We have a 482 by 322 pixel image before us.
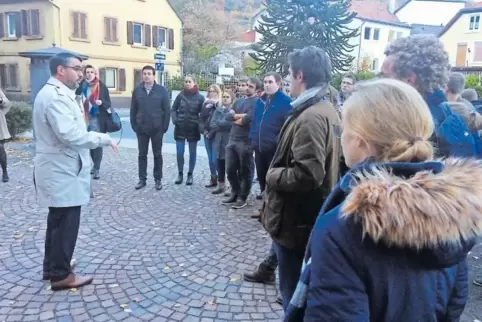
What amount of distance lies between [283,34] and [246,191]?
1608cm

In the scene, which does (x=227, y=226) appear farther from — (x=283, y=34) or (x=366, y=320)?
(x=283, y=34)

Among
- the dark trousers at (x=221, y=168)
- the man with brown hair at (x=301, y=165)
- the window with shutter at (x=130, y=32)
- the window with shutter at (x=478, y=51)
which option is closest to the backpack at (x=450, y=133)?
the man with brown hair at (x=301, y=165)

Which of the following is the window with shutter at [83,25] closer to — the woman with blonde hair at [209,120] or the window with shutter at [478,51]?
the woman with blonde hair at [209,120]

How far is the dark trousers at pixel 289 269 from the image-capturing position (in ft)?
8.91

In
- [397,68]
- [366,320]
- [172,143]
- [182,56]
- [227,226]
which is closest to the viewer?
[366,320]

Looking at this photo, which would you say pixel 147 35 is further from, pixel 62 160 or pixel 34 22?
pixel 62 160

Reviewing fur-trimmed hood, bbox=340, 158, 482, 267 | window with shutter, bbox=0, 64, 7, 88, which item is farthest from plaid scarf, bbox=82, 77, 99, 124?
window with shutter, bbox=0, 64, 7, 88

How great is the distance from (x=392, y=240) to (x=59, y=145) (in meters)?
3.11

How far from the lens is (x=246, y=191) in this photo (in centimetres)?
659

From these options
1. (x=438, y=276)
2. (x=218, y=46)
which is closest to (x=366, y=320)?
(x=438, y=276)

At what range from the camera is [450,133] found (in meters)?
2.91

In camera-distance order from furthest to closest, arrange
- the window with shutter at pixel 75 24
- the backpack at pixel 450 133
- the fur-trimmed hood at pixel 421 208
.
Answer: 1. the window with shutter at pixel 75 24
2. the backpack at pixel 450 133
3. the fur-trimmed hood at pixel 421 208

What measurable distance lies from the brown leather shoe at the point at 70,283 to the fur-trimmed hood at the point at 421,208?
3.21 m

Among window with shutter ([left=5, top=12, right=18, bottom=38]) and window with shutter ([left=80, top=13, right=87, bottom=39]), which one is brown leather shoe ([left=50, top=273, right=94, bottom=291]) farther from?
window with shutter ([left=5, top=12, right=18, bottom=38])
